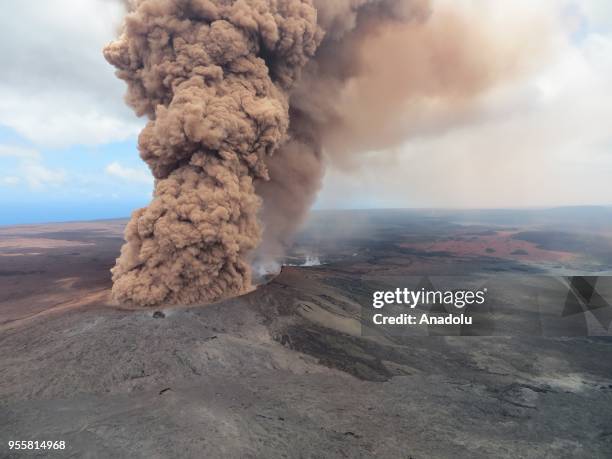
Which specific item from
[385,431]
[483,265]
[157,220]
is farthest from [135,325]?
[483,265]

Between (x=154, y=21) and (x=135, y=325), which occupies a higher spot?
(x=154, y=21)

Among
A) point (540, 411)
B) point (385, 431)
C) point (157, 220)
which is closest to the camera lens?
point (385, 431)

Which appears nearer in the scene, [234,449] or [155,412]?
[234,449]

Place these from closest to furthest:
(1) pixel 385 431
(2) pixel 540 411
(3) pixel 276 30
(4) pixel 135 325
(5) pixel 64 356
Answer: (1) pixel 385 431, (2) pixel 540 411, (5) pixel 64 356, (4) pixel 135 325, (3) pixel 276 30

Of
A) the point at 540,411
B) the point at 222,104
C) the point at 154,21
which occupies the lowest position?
the point at 540,411

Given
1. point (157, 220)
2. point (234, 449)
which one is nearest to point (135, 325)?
point (157, 220)

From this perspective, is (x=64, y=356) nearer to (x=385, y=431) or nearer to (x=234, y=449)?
(x=234, y=449)
